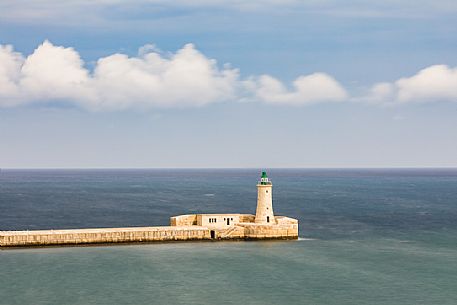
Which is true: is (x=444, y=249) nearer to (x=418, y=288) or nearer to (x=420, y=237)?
(x=420, y=237)

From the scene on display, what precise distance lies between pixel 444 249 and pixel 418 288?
797 inches

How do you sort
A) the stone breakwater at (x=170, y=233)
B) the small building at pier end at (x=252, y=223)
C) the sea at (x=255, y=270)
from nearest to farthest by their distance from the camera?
the sea at (x=255, y=270) < the stone breakwater at (x=170, y=233) < the small building at pier end at (x=252, y=223)

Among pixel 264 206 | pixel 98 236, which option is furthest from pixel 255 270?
pixel 98 236

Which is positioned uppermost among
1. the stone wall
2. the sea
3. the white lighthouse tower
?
the white lighthouse tower

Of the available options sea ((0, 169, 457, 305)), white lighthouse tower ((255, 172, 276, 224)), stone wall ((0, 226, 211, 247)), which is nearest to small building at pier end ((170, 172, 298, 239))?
white lighthouse tower ((255, 172, 276, 224))

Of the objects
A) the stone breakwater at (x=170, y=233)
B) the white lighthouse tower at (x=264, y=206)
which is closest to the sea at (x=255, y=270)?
the stone breakwater at (x=170, y=233)

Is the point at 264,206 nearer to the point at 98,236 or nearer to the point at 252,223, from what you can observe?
the point at 252,223

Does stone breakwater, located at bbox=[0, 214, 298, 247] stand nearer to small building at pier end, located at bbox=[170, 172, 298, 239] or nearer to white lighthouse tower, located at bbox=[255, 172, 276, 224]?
small building at pier end, located at bbox=[170, 172, 298, 239]

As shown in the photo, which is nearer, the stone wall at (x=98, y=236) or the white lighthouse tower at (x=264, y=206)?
the stone wall at (x=98, y=236)

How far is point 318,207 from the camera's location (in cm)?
13238

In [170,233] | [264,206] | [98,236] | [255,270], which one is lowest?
[255,270]

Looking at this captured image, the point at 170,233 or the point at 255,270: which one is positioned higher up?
the point at 170,233

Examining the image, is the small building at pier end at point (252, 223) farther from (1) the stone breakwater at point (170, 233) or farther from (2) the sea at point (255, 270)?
(2) the sea at point (255, 270)

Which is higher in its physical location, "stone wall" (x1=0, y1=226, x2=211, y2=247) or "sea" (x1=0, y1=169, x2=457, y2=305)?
"stone wall" (x1=0, y1=226, x2=211, y2=247)
